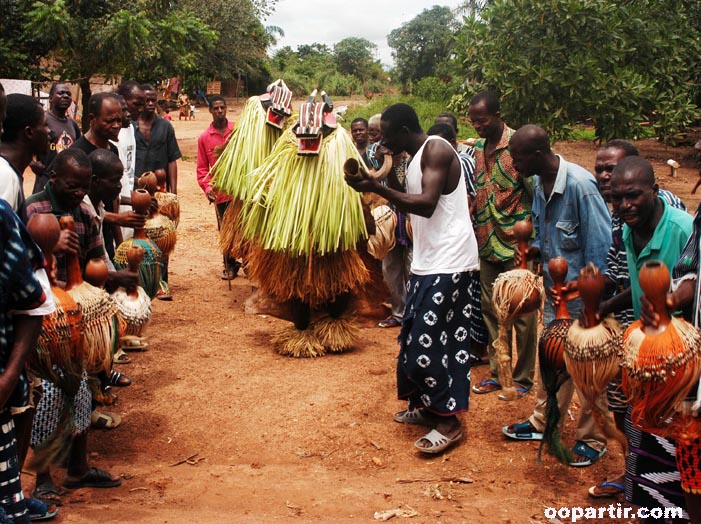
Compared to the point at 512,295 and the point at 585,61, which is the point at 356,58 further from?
the point at 512,295

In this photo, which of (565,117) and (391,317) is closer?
(391,317)

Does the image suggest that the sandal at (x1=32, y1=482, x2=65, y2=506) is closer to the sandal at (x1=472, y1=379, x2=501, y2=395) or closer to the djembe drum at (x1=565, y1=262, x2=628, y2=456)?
the djembe drum at (x1=565, y1=262, x2=628, y2=456)

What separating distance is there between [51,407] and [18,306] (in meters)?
1.22

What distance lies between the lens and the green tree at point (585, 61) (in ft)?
26.8

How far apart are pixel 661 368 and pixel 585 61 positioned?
6373 mm

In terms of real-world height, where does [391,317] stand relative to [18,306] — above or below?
below

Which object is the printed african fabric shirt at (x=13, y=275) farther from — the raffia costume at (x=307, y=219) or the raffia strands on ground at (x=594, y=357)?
the raffia costume at (x=307, y=219)

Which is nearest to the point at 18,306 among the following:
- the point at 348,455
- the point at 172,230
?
the point at 348,455

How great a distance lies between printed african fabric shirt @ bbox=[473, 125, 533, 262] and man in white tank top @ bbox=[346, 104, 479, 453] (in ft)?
2.75

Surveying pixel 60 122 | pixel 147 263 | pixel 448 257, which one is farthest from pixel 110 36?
pixel 448 257

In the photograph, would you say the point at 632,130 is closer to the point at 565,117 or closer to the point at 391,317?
the point at 565,117

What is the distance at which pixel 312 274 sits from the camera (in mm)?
5316

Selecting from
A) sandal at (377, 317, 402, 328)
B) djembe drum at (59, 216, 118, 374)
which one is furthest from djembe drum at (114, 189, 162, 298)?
sandal at (377, 317, 402, 328)

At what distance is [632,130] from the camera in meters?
8.52
